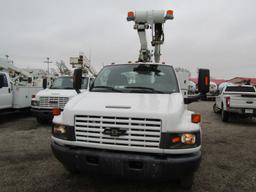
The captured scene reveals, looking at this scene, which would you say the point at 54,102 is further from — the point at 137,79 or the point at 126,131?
the point at 126,131

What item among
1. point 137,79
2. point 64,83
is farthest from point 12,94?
point 137,79

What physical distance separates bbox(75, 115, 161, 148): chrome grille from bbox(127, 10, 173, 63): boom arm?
3.52m

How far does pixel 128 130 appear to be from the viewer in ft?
8.39

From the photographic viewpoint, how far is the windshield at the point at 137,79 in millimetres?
3467

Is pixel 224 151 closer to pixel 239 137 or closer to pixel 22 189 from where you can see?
pixel 239 137

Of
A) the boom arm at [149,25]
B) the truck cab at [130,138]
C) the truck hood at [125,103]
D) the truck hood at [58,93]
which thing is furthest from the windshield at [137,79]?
the truck hood at [58,93]

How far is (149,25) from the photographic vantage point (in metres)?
5.59

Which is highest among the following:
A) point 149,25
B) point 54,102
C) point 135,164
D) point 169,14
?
point 169,14

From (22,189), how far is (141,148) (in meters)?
2.00

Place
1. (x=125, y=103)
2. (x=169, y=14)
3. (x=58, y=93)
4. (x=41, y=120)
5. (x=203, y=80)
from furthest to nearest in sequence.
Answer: (x=41, y=120), (x=58, y=93), (x=169, y=14), (x=203, y=80), (x=125, y=103)

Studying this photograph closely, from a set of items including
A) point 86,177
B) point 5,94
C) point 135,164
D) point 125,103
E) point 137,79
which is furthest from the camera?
point 5,94

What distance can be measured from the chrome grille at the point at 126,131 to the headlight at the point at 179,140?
0.28ft

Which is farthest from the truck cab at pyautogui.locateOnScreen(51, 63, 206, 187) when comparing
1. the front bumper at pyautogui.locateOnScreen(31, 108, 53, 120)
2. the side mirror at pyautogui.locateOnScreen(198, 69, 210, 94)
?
the front bumper at pyautogui.locateOnScreen(31, 108, 53, 120)

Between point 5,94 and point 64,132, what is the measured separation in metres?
6.59
